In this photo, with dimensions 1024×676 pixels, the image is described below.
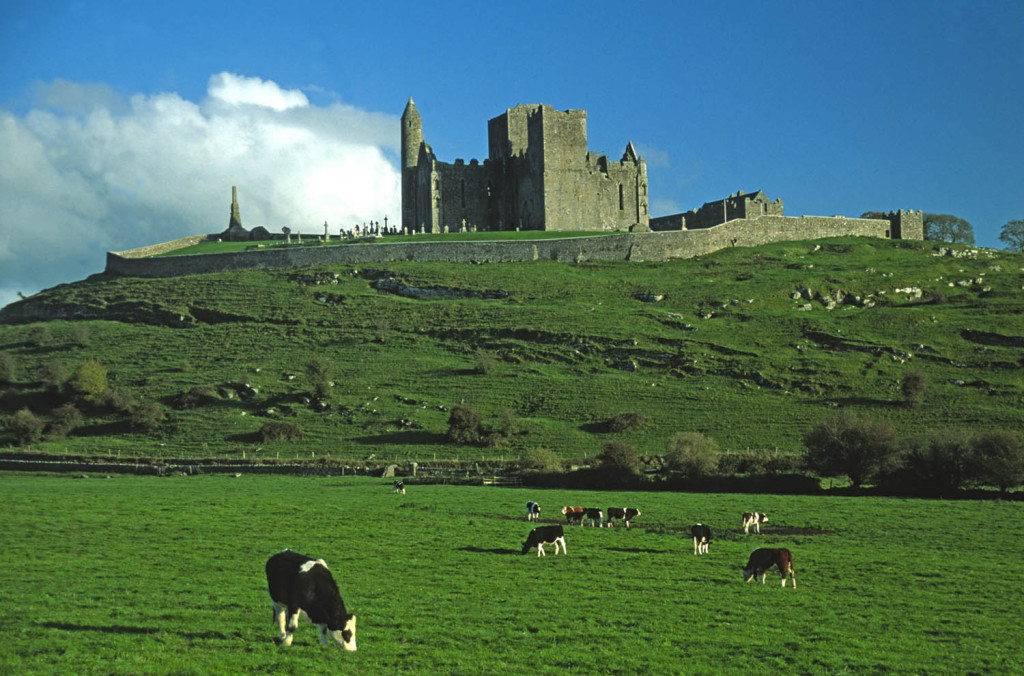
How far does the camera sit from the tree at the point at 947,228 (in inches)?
5733

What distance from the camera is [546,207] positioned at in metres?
117

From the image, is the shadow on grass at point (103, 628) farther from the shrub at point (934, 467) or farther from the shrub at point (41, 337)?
the shrub at point (41, 337)

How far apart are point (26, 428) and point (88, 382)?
6582 millimetres

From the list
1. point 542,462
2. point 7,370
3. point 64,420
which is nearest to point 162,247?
point 7,370

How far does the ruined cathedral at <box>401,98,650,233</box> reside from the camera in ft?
385

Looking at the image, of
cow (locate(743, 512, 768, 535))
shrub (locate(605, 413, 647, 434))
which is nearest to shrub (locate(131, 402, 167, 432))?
shrub (locate(605, 413, 647, 434))

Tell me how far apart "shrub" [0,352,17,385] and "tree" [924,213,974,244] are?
410 ft

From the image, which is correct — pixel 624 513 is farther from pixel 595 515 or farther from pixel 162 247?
pixel 162 247

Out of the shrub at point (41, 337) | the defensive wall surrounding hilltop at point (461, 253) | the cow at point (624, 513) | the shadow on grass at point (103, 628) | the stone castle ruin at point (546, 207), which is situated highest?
the stone castle ruin at point (546, 207)

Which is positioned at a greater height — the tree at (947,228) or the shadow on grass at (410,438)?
the tree at (947,228)

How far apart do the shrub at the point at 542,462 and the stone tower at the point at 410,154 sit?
250ft

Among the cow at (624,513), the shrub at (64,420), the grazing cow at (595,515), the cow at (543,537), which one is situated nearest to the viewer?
the cow at (543,537)

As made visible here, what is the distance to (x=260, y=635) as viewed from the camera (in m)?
15.4

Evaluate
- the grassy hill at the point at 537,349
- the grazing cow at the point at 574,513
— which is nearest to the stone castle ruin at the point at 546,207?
the grassy hill at the point at 537,349
